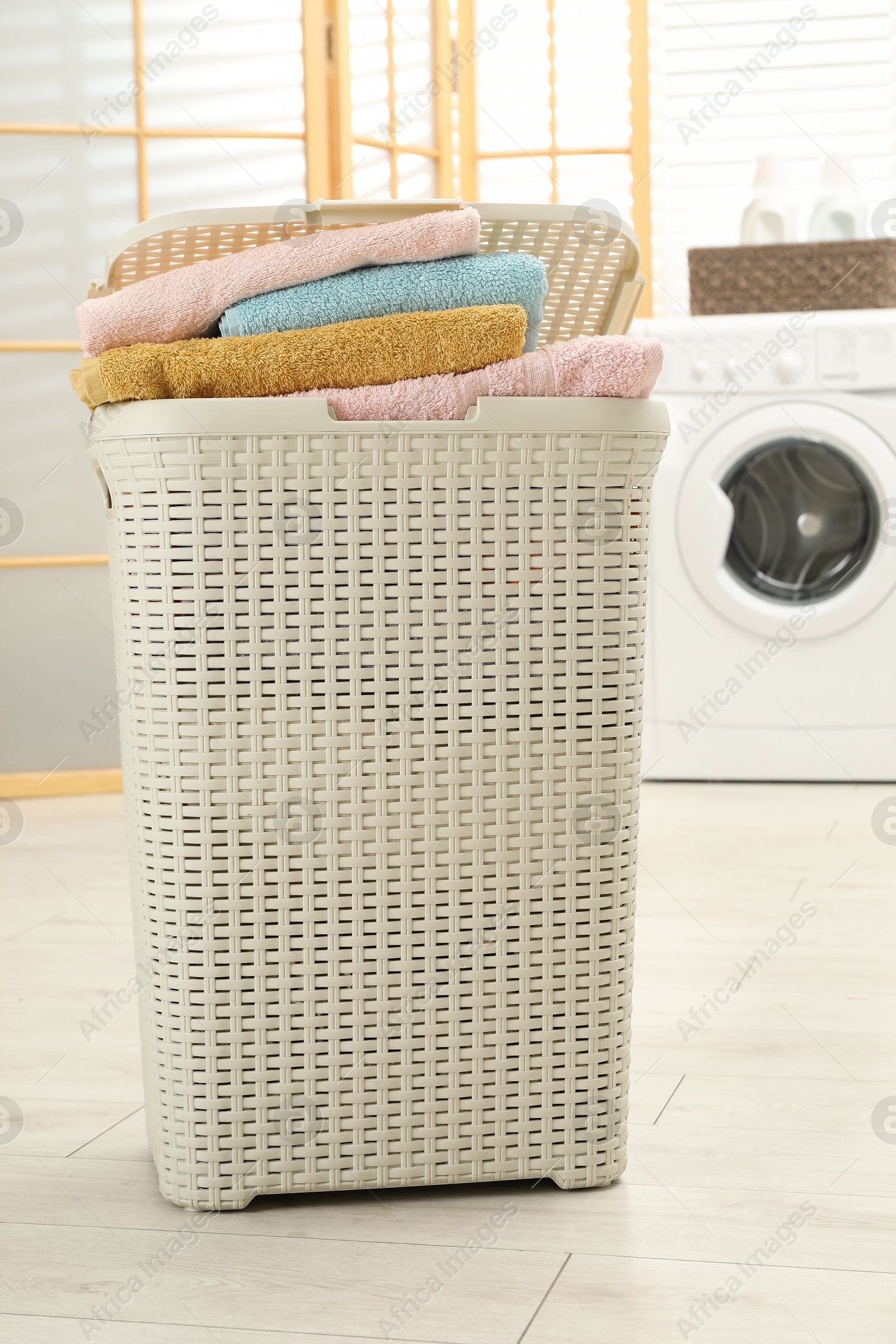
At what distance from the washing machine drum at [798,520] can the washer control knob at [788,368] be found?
0.10m

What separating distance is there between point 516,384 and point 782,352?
1.55 metres

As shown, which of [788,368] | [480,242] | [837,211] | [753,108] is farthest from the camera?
[753,108]

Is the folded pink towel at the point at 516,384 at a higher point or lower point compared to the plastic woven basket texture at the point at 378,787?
higher

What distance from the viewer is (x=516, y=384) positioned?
0.83m

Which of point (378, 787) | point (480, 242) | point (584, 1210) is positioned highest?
point (480, 242)

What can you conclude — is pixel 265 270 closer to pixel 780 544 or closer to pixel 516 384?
pixel 516 384

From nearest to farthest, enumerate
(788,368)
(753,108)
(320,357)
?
(320,357), (788,368), (753,108)

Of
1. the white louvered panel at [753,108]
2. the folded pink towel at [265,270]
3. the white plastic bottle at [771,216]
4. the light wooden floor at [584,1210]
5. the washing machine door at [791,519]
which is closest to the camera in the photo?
the light wooden floor at [584,1210]

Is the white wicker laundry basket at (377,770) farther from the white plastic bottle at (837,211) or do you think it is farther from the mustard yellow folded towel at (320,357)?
the white plastic bottle at (837,211)

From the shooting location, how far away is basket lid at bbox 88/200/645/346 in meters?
0.87

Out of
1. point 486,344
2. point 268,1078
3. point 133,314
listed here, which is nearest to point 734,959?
point 268,1078

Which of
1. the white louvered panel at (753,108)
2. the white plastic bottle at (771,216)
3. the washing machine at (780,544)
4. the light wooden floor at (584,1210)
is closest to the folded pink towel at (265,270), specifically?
the light wooden floor at (584,1210)

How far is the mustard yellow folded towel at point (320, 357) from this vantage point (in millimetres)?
815

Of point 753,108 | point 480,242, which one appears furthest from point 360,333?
point 753,108
